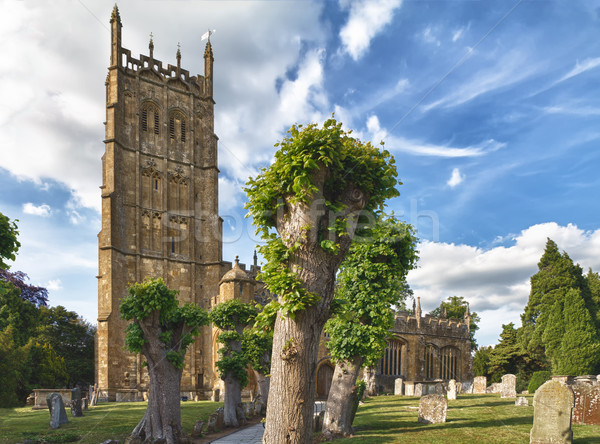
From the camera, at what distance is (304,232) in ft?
25.5

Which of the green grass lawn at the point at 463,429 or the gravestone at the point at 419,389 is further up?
the green grass lawn at the point at 463,429

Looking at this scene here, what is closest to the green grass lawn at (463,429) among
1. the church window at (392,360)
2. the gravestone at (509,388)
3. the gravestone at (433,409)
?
the gravestone at (433,409)

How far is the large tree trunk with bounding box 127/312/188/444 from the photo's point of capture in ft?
46.8

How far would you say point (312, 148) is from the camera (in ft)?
27.1

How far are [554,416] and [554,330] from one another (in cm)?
2845

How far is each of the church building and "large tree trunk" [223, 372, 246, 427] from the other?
1598cm

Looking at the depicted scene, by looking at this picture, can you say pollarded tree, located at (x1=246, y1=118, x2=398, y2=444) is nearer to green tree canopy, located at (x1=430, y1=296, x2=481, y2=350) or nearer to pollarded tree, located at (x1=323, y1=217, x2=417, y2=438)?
pollarded tree, located at (x1=323, y1=217, x2=417, y2=438)

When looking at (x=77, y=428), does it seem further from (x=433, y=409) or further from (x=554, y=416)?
(x=554, y=416)

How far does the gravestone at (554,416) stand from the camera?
396 inches

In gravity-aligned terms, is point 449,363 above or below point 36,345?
below

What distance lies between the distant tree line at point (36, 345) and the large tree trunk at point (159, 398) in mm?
11656

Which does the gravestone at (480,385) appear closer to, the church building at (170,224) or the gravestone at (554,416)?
the church building at (170,224)

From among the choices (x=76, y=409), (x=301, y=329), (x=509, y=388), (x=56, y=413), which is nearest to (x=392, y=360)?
(x=509, y=388)

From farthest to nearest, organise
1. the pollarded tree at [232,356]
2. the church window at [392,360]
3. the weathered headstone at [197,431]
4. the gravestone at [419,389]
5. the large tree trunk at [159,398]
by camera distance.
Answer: the church window at [392,360], the gravestone at [419,389], the pollarded tree at [232,356], the weathered headstone at [197,431], the large tree trunk at [159,398]
